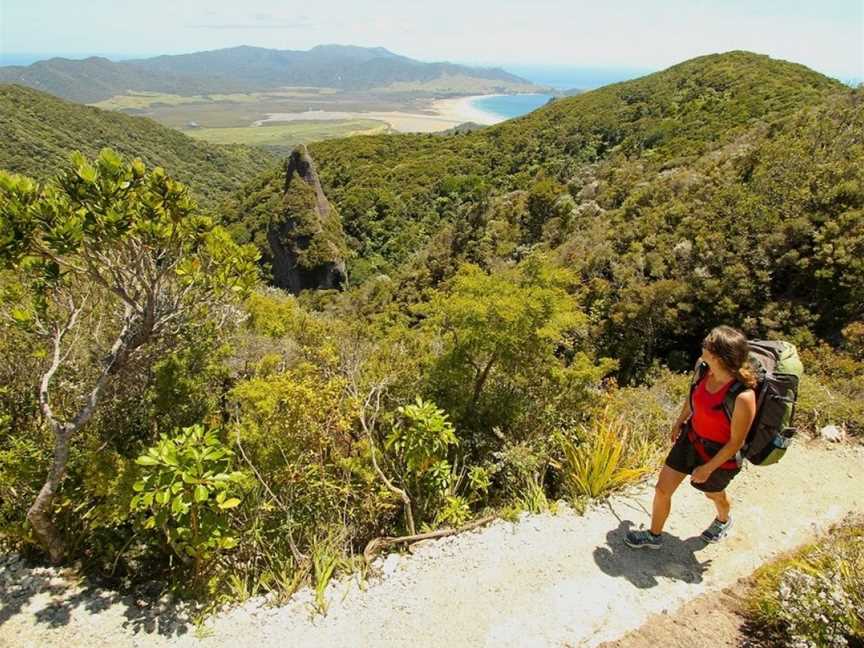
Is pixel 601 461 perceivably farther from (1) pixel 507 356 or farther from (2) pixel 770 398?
(2) pixel 770 398

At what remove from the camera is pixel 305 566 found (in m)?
4.27

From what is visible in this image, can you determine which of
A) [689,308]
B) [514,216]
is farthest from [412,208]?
[689,308]

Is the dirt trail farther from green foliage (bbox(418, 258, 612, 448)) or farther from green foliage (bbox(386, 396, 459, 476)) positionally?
green foliage (bbox(418, 258, 612, 448))

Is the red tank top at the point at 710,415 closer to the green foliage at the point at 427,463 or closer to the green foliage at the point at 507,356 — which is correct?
the green foliage at the point at 427,463

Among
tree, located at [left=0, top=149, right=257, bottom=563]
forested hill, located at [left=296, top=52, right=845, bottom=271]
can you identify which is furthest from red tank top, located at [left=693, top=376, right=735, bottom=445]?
forested hill, located at [left=296, top=52, right=845, bottom=271]

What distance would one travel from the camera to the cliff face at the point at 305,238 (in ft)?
158

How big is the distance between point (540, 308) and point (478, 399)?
4.48 ft

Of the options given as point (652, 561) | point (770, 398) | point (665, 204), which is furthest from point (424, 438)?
point (665, 204)

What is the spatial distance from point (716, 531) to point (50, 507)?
18.9ft

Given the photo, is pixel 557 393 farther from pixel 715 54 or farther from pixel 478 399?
pixel 715 54

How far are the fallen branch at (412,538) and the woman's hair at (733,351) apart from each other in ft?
8.11

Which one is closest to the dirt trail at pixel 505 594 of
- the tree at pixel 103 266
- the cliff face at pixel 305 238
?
the tree at pixel 103 266

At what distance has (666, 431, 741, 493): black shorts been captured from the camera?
12.5 feet

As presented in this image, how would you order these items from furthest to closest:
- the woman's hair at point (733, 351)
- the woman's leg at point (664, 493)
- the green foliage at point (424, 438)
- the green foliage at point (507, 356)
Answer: the green foliage at point (507, 356), the green foliage at point (424, 438), the woman's leg at point (664, 493), the woman's hair at point (733, 351)
